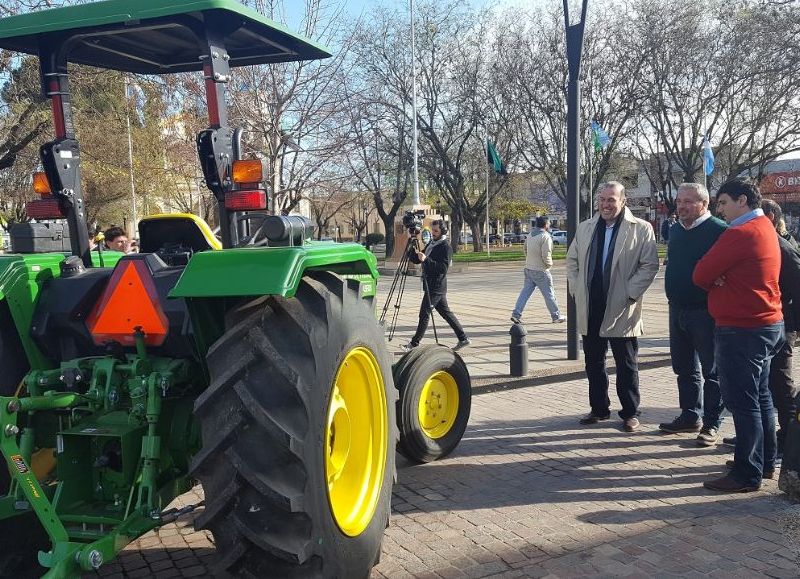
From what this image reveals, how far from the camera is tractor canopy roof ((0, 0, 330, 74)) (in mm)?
3160

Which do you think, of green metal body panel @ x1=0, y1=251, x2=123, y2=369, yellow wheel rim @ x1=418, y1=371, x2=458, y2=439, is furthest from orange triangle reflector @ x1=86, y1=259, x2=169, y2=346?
yellow wheel rim @ x1=418, y1=371, x2=458, y2=439

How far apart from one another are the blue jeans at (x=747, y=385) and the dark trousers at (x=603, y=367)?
125 centimetres

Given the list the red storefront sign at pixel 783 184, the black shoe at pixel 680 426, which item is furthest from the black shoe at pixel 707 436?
the red storefront sign at pixel 783 184

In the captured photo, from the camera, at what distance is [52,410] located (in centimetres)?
316

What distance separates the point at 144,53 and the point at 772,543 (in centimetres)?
460

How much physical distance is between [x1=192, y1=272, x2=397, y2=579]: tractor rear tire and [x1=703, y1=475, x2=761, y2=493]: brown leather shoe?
8.68ft

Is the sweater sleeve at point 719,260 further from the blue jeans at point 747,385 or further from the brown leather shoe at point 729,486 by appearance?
the brown leather shoe at point 729,486

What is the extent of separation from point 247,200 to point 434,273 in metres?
6.47

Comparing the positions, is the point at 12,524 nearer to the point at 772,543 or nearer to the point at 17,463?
the point at 17,463

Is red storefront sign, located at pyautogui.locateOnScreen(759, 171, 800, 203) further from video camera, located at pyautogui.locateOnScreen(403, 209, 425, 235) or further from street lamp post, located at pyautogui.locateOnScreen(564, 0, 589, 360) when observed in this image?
video camera, located at pyautogui.locateOnScreen(403, 209, 425, 235)

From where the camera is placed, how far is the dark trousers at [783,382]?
16.7ft

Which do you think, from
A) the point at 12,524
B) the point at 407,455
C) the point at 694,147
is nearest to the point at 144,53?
the point at 12,524

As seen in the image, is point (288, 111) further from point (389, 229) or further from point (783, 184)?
point (783, 184)

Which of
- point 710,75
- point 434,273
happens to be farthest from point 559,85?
point 434,273
